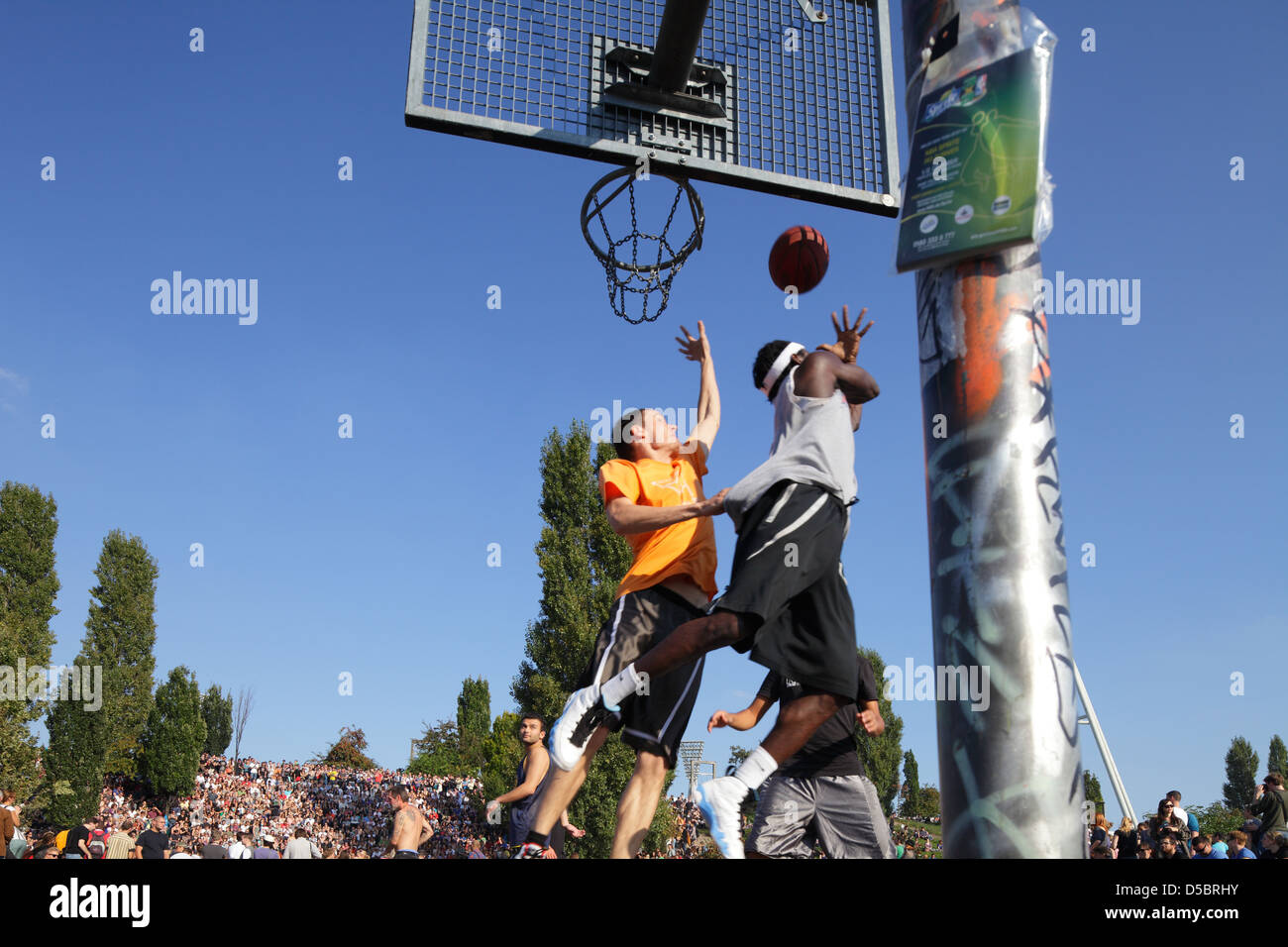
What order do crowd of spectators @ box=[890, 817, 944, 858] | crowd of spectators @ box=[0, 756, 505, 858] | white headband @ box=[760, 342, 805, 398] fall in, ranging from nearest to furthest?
white headband @ box=[760, 342, 805, 398], crowd of spectators @ box=[890, 817, 944, 858], crowd of spectators @ box=[0, 756, 505, 858]

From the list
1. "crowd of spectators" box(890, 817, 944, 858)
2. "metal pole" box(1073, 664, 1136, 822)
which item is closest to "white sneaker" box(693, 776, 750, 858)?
"crowd of spectators" box(890, 817, 944, 858)

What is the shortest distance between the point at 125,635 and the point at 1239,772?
83457 mm

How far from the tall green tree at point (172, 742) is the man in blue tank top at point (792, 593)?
46938 mm

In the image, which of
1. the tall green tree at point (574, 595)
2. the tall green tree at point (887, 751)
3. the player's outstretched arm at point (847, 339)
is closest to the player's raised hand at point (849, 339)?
the player's outstretched arm at point (847, 339)

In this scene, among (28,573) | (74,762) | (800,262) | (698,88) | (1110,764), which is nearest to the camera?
(800,262)


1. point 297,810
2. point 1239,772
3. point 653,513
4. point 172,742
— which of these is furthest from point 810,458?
point 1239,772

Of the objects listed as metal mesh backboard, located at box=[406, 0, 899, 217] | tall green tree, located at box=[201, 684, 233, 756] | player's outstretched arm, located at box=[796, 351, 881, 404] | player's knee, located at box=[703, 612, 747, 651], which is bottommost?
tall green tree, located at box=[201, 684, 233, 756]

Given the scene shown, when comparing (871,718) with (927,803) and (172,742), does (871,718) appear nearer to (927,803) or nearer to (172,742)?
(172,742)

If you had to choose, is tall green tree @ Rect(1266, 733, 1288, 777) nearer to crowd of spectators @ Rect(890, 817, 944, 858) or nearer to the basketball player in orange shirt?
crowd of spectators @ Rect(890, 817, 944, 858)

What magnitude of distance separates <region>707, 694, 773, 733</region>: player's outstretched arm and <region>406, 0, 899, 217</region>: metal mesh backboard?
3.48 metres

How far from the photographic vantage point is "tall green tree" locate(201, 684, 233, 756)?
6575 centimetres

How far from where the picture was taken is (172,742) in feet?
145

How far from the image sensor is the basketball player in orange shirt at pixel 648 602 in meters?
4.22
